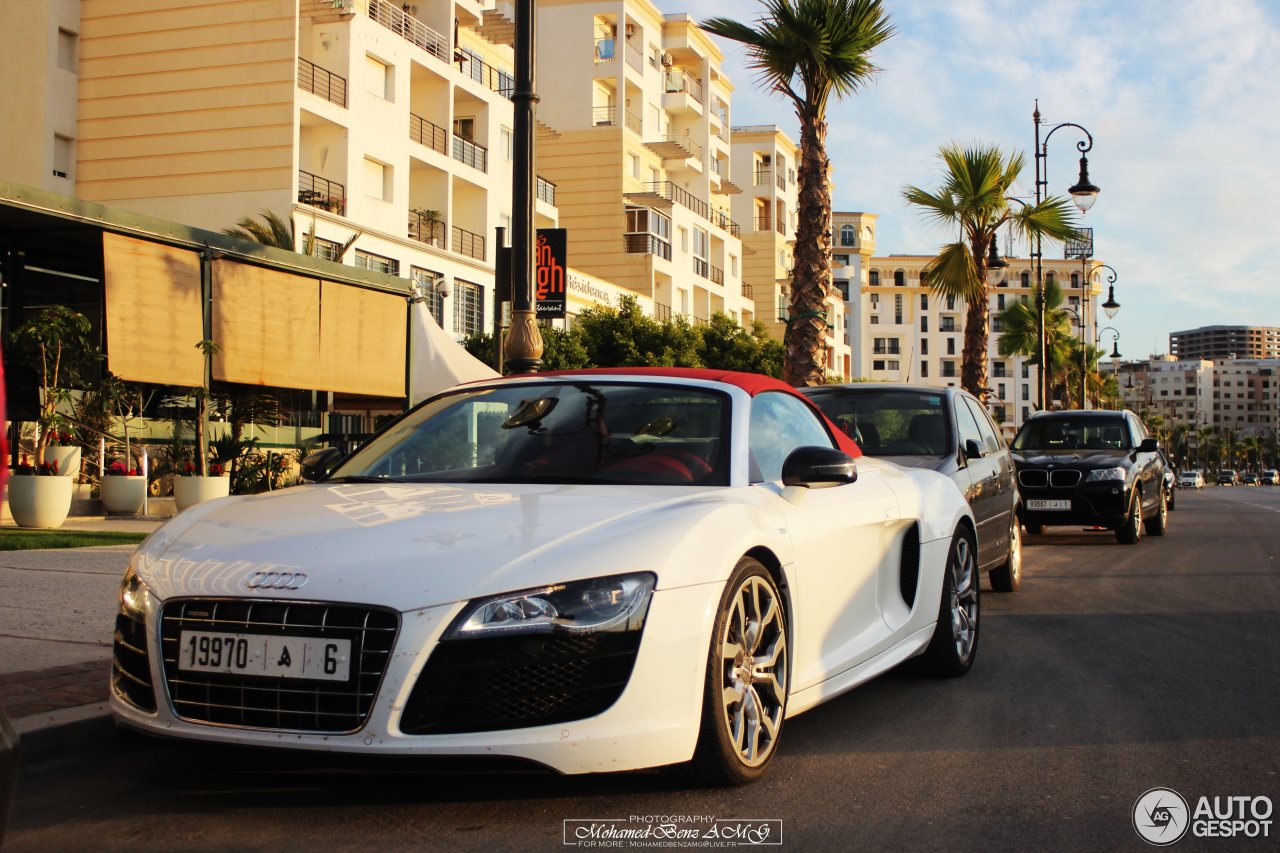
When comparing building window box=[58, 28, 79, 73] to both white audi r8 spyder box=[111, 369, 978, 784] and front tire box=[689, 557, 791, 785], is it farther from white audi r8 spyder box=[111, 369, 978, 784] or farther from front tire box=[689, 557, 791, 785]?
front tire box=[689, 557, 791, 785]

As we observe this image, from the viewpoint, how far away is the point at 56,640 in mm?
6242

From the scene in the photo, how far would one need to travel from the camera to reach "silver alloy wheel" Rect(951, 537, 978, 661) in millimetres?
6211

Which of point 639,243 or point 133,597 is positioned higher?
point 639,243

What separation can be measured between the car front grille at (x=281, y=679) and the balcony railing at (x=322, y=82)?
31225 millimetres

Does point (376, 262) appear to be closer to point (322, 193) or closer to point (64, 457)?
point (322, 193)

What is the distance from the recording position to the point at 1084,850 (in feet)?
11.5

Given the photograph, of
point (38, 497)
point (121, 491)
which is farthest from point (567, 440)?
point (121, 491)

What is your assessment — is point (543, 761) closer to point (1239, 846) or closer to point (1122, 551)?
point (1239, 846)

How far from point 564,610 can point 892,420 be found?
641 centimetres

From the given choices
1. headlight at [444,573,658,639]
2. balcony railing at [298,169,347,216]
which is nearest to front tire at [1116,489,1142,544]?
A: headlight at [444,573,658,639]

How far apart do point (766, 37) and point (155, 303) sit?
8894mm

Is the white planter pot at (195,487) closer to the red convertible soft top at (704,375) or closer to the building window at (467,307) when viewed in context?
the red convertible soft top at (704,375)

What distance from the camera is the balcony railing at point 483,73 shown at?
40.6 meters

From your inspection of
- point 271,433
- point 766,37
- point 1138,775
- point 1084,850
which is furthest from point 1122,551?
point 271,433
